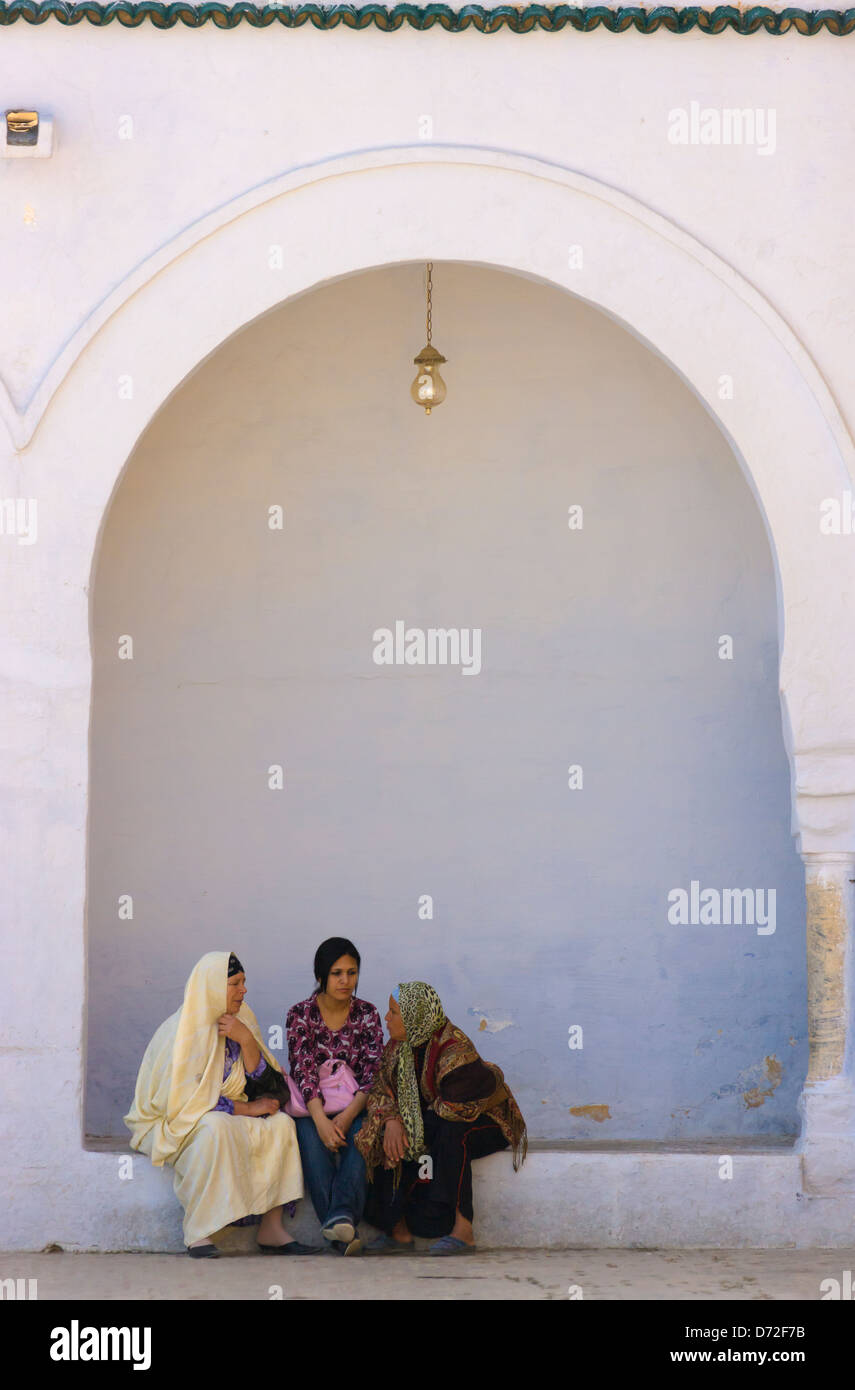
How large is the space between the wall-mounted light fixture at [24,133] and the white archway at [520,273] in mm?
491

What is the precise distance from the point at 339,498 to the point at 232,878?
158 cm

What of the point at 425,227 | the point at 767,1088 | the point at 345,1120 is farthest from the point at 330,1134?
the point at 425,227

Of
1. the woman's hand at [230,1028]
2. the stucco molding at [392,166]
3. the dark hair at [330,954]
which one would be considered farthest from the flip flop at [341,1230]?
the stucco molding at [392,166]

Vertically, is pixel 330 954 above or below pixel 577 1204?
above

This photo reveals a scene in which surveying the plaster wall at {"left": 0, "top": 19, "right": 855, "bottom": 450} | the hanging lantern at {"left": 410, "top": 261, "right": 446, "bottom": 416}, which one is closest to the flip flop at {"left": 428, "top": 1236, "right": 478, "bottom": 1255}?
the plaster wall at {"left": 0, "top": 19, "right": 855, "bottom": 450}

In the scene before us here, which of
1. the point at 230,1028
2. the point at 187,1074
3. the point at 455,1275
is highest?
the point at 230,1028

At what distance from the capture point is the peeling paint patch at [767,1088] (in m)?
6.55

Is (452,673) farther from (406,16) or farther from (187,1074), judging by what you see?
(406,16)

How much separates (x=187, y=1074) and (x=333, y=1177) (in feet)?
1.85

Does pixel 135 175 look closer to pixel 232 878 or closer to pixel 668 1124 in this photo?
pixel 232 878

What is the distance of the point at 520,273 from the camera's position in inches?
216

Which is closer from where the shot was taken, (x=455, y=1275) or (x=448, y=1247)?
(x=455, y=1275)

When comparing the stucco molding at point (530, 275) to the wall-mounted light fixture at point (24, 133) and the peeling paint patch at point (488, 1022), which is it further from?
the peeling paint patch at point (488, 1022)

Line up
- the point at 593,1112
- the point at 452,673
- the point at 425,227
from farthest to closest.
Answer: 1. the point at 452,673
2. the point at 593,1112
3. the point at 425,227
